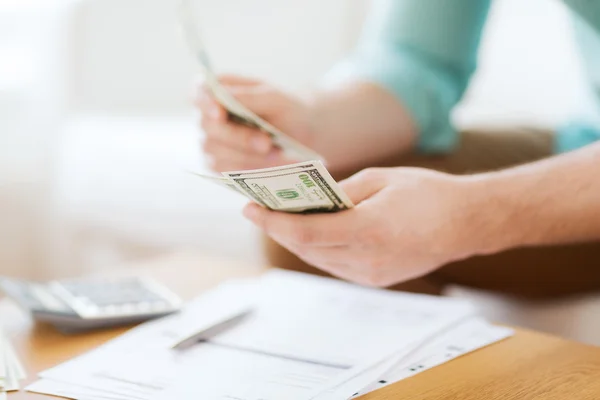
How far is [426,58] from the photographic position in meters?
1.17

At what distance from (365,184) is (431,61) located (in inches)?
21.3

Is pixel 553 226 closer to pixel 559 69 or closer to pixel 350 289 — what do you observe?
pixel 350 289

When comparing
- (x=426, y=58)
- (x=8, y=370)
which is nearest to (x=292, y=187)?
(x=8, y=370)

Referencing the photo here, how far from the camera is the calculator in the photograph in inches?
29.2

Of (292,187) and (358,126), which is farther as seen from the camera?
(358,126)

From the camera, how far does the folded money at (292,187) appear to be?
58cm

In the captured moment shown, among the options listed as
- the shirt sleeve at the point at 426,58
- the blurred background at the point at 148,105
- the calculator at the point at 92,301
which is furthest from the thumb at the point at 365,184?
the blurred background at the point at 148,105

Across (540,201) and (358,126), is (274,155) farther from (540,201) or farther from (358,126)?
(540,201)

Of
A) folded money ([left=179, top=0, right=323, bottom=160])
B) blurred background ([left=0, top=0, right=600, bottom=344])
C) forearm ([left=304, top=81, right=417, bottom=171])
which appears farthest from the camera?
blurred background ([left=0, top=0, right=600, bottom=344])

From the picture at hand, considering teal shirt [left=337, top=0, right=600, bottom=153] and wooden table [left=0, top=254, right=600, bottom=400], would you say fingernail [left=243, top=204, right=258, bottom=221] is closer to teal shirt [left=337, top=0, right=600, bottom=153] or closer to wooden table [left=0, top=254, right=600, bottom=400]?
wooden table [left=0, top=254, right=600, bottom=400]

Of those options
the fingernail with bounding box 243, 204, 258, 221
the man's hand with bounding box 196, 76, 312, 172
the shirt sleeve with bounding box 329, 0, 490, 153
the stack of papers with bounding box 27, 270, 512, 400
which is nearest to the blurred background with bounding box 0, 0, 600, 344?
the shirt sleeve with bounding box 329, 0, 490, 153

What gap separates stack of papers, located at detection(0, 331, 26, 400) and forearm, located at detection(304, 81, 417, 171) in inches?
18.0

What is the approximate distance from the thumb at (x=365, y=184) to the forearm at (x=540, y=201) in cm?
8

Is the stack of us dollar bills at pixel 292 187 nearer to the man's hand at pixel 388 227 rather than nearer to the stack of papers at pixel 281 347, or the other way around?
the man's hand at pixel 388 227
